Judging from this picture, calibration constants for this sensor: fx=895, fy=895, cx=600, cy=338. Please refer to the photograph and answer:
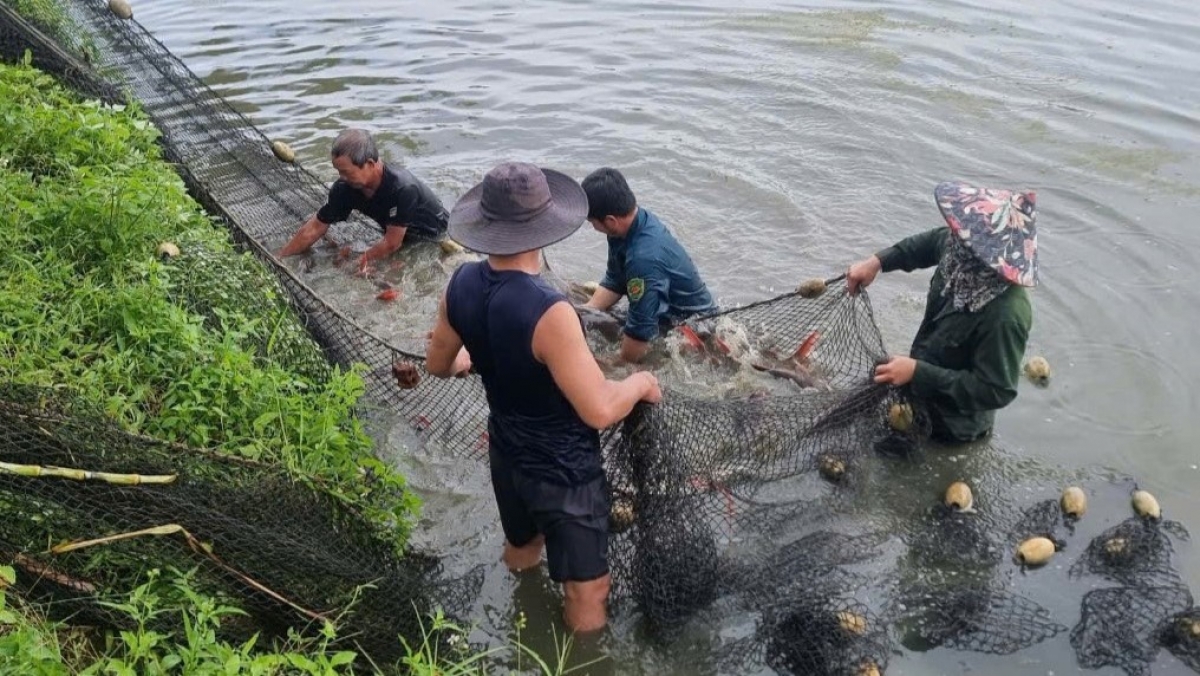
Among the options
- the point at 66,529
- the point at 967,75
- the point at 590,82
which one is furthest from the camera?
the point at 590,82

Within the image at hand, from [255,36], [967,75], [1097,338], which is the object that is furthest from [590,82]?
[1097,338]

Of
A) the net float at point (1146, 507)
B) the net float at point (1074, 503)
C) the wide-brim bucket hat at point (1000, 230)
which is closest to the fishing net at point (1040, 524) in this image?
the net float at point (1074, 503)

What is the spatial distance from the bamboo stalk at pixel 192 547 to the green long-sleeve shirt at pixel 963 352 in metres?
2.80

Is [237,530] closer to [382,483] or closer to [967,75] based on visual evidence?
[382,483]

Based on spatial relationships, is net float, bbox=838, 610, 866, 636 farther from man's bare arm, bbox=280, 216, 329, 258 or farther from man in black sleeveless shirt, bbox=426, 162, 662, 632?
man's bare arm, bbox=280, 216, 329, 258

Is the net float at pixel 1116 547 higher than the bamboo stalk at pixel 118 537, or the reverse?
the bamboo stalk at pixel 118 537

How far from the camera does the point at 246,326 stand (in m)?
4.14

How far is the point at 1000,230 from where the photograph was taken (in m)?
3.79

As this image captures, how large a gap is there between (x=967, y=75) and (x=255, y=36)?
29.9ft

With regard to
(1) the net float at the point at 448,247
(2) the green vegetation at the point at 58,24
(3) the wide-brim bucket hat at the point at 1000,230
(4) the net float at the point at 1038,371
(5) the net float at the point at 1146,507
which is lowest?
(1) the net float at the point at 448,247

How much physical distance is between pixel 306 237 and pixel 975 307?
492 centimetres

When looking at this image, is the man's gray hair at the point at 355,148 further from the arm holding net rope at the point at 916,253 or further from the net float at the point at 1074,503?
the net float at the point at 1074,503

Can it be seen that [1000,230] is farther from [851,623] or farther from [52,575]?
[52,575]

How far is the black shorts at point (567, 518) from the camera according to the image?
358 cm
